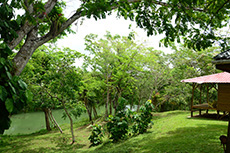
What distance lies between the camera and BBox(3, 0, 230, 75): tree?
2.76m

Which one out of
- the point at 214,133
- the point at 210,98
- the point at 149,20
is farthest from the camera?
the point at 210,98

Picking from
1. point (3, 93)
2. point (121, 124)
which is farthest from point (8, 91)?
point (121, 124)

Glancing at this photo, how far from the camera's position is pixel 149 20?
411 centimetres

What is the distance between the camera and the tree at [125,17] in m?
2.76

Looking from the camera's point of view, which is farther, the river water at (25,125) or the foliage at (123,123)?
the river water at (25,125)

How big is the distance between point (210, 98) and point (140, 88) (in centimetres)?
651

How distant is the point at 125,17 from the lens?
4.01 metres

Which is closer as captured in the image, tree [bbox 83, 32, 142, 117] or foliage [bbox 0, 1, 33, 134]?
foliage [bbox 0, 1, 33, 134]

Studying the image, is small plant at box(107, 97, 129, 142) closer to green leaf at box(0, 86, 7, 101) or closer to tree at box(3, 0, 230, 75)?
tree at box(3, 0, 230, 75)

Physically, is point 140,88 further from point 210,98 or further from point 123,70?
point 210,98

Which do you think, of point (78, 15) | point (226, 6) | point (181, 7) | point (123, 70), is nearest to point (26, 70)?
point (123, 70)

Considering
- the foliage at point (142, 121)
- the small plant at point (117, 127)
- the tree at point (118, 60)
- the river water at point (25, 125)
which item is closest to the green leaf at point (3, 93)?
the small plant at point (117, 127)

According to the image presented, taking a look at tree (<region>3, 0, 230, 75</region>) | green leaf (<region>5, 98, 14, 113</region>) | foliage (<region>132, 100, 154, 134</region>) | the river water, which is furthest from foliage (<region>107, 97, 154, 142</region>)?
the river water

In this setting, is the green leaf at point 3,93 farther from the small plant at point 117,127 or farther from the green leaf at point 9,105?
the small plant at point 117,127
